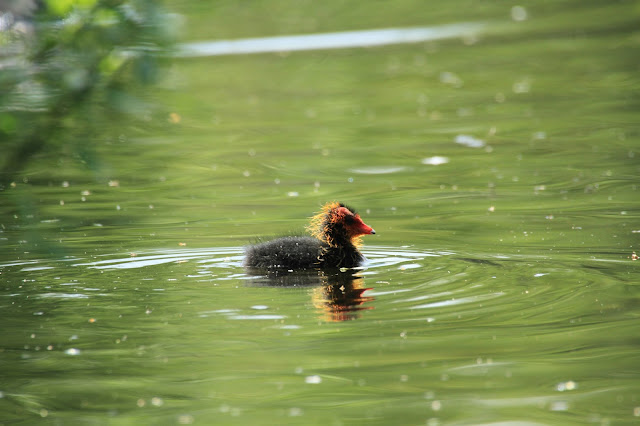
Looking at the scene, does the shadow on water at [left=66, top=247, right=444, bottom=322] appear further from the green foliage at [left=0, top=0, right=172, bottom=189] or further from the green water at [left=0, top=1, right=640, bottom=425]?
the green foliage at [left=0, top=0, right=172, bottom=189]

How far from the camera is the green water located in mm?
4367

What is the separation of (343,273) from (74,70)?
4160 millimetres

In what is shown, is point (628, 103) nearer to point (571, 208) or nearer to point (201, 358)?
point (571, 208)

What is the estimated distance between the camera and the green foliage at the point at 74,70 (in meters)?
2.81

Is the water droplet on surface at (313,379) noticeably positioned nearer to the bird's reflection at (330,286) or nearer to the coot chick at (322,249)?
the bird's reflection at (330,286)

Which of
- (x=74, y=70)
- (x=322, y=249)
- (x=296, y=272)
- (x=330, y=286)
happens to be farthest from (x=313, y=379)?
(x=322, y=249)

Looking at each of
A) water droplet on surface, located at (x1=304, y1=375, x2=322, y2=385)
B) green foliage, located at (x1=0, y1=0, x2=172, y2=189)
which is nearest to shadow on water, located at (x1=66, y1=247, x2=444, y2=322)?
water droplet on surface, located at (x1=304, y1=375, x2=322, y2=385)

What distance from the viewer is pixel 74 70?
2850mm

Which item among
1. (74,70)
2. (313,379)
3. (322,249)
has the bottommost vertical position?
(313,379)

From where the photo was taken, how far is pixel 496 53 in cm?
1820

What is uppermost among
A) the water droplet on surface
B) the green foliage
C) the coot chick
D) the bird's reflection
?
the coot chick

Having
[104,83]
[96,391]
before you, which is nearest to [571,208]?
[96,391]

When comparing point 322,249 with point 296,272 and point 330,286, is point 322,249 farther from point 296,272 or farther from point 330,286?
point 330,286

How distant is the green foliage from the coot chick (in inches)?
157
